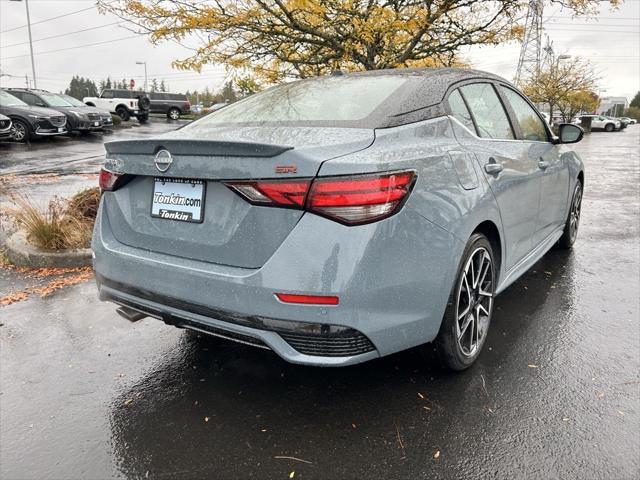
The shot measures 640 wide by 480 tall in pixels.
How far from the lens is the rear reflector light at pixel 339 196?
1.98 metres

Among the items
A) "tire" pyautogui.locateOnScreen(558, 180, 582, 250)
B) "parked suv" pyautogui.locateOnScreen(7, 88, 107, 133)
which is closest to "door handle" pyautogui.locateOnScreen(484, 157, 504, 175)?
"tire" pyautogui.locateOnScreen(558, 180, 582, 250)

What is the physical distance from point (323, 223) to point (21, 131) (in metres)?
18.8

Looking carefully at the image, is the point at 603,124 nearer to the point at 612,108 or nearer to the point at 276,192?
the point at 276,192

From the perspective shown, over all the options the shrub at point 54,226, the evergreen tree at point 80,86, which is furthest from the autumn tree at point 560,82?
the evergreen tree at point 80,86

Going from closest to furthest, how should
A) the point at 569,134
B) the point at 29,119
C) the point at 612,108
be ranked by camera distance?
1. the point at 569,134
2. the point at 29,119
3. the point at 612,108

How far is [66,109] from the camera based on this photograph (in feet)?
66.6

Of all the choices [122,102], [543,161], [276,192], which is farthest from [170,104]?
[276,192]

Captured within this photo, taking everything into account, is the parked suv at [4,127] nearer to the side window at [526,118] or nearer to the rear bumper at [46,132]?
the rear bumper at [46,132]

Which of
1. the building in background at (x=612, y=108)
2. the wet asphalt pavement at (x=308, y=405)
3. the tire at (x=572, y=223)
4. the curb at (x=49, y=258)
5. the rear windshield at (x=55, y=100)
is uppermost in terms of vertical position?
the building in background at (x=612, y=108)

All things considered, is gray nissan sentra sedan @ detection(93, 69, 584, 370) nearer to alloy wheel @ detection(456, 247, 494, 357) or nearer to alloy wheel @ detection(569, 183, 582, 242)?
alloy wheel @ detection(456, 247, 494, 357)

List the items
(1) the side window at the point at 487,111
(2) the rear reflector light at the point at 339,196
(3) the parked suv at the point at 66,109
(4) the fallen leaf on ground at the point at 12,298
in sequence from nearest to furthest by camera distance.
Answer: (2) the rear reflector light at the point at 339,196 < (1) the side window at the point at 487,111 < (4) the fallen leaf on ground at the point at 12,298 < (3) the parked suv at the point at 66,109

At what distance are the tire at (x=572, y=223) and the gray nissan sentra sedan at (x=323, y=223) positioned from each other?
2.42 m

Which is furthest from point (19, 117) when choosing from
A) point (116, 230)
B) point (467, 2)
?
point (116, 230)

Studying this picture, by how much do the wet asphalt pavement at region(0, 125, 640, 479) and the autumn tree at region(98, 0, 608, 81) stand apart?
4.49 metres
